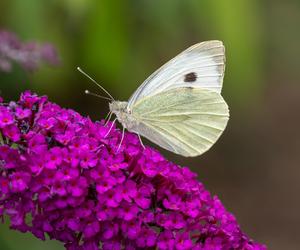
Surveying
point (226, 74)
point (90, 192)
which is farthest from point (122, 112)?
point (226, 74)

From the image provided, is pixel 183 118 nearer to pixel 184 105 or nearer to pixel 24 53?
pixel 184 105

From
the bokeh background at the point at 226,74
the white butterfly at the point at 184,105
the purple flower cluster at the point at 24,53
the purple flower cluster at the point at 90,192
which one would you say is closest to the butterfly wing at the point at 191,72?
the white butterfly at the point at 184,105

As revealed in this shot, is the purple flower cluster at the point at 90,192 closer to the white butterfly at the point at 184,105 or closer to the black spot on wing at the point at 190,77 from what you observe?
the white butterfly at the point at 184,105

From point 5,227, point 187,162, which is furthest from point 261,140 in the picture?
point 5,227

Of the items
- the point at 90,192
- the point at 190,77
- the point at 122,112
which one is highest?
the point at 190,77

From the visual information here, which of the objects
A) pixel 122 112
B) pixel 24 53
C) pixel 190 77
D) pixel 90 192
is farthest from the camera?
pixel 24 53

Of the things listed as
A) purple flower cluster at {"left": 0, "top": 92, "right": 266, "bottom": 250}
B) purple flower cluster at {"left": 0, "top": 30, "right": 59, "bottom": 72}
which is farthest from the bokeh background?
purple flower cluster at {"left": 0, "top": 92, "right": 266, "bottom": 250}

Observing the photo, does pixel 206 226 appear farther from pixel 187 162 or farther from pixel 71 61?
pixel 187 162
